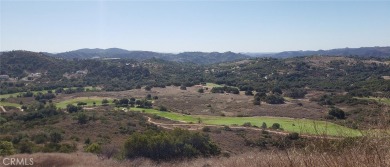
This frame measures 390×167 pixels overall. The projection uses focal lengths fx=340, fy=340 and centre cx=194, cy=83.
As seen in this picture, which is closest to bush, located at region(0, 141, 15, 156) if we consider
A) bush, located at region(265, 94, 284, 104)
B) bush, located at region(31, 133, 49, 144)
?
bush, located at region(31, 133, 49, 144)

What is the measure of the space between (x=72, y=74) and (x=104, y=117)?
63431 mm

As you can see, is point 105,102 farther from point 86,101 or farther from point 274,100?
point 274,100

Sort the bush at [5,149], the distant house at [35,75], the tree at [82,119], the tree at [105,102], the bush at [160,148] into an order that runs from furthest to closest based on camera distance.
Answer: the distant house at [35,75] → the tree at [105,102] → the tree at [82,119] → the bush at [160,148] → the bush at [5,149]

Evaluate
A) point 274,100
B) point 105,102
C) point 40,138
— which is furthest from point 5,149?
point 274,100

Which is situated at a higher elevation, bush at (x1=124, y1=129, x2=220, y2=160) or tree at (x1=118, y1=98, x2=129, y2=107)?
bush at (x1=124, y1=129, x2=220, y2=160)

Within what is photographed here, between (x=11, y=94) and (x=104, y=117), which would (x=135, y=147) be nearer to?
(x=104, y=117)

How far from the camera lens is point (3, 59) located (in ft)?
317

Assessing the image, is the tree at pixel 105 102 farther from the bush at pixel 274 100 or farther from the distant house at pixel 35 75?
the distant house at pixel 35 75

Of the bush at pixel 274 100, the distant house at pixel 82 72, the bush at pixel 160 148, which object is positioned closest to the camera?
the bush at pixel 160 148

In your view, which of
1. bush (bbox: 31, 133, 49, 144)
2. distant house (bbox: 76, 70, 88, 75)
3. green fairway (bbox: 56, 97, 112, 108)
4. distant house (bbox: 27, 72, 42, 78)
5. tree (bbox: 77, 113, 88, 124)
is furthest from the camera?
distant house (bbox: 76, 70, 88, 75)

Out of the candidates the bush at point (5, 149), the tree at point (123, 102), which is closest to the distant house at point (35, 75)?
the tree at point (123, 102)

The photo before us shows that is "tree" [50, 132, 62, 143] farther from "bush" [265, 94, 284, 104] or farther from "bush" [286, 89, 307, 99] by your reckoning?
"bush" [286, 89, 307, 99]

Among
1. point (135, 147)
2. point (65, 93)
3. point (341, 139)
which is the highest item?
point (341, 139)

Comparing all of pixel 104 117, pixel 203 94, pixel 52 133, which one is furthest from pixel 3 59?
pixel 52 133
